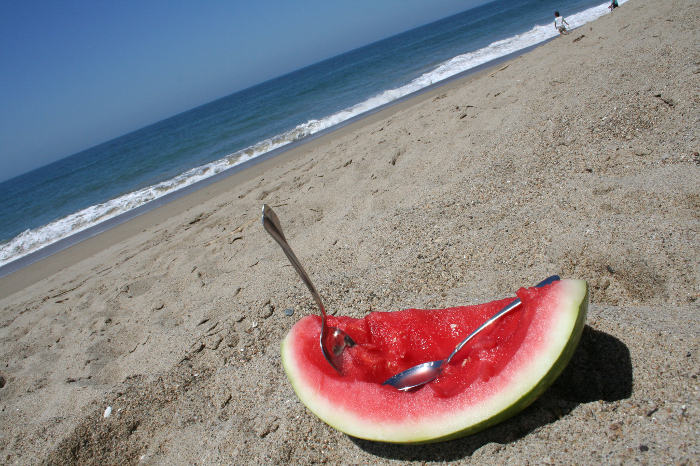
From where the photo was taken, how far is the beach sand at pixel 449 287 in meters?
1.14

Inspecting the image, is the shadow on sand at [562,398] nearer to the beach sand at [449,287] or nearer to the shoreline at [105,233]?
the beach sand at [449,287]

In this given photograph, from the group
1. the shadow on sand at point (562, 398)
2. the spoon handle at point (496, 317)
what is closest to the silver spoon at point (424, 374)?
the spoon handle at point (496, 317)

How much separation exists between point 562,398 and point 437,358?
1.33 feet

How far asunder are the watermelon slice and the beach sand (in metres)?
0.15

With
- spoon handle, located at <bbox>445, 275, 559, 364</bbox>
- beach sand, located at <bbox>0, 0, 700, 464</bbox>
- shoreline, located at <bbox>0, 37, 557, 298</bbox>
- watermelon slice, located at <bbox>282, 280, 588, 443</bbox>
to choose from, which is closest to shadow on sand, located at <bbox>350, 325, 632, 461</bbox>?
beach sand, located at <bbox>0, 0, 700, 464</bbox>

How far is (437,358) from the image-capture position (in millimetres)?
1395

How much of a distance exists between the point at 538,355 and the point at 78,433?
1946 millimetres

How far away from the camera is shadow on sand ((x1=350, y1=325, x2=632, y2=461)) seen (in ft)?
3.64

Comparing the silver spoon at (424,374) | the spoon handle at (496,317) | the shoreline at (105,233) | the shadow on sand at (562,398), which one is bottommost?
the shadow on sand at (562,398)

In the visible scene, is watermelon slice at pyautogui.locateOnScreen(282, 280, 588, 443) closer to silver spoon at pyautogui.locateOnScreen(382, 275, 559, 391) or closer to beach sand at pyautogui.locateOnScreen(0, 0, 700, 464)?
silver spoon at pyautogui.locateOnScreen(382, 275, 559, 391)

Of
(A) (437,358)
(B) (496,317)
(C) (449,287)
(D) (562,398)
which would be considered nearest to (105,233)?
(C) (449,287)

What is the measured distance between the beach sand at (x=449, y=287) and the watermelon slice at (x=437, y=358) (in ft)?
0.50

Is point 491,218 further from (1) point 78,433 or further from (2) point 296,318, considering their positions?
(1) point 78,433

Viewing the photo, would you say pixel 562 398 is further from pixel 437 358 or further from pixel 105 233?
pixel 105 233
